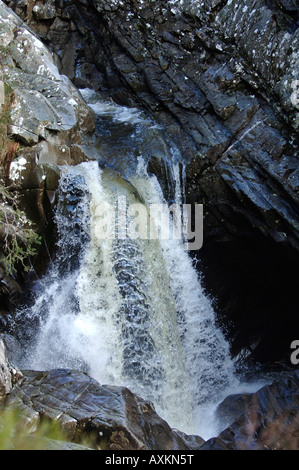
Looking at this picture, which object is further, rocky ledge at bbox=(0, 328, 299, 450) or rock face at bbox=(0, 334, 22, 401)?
rock face at bbox=(0, 334, 22, 401)

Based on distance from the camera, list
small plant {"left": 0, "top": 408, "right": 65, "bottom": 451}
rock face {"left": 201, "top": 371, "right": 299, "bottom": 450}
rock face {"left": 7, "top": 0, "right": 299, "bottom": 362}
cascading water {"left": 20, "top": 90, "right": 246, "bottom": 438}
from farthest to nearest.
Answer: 1. rock face {"left": 7, "top": 0, "right": 299, "bottom": 362}
2. cascading water {"left": 20, "top": 90, "right": 246, "bottom": 438}
3. rock face {"left": 201, "top": 371, "right": 299, "bottom": 450}
4. small plant {"left": 0, "top": 408, "right": 65, "bottom": 451}

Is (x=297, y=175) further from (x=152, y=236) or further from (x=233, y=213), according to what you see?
(x=152, y=236)

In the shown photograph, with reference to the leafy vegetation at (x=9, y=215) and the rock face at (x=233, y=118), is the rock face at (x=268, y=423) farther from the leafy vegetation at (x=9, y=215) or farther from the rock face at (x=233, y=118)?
the leafy vegetation at (x=9, y=215)

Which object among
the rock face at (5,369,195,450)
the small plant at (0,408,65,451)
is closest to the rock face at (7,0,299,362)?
the rock face at (5,369,195,450)

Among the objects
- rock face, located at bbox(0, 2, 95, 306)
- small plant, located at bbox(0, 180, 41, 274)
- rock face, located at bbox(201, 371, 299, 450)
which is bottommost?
rock face, located at bbox(201, 371, 299, 450)

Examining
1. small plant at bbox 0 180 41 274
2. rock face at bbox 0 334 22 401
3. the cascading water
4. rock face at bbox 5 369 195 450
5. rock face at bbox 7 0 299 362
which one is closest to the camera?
rock face at bbox 5 369 195 450

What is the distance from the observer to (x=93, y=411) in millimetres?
4391

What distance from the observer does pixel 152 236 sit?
23.1 feet

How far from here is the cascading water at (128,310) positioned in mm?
5984

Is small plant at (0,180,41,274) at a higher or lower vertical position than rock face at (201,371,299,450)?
higher

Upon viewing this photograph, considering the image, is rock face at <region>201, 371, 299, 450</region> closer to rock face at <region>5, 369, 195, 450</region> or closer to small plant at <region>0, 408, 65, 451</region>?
rock face at <region>5, 369, 195, 450</region>

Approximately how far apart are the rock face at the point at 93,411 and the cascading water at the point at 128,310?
97 centimetres

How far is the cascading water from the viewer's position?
5.98 meters

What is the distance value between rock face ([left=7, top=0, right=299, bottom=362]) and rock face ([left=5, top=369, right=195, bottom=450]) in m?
3.46
